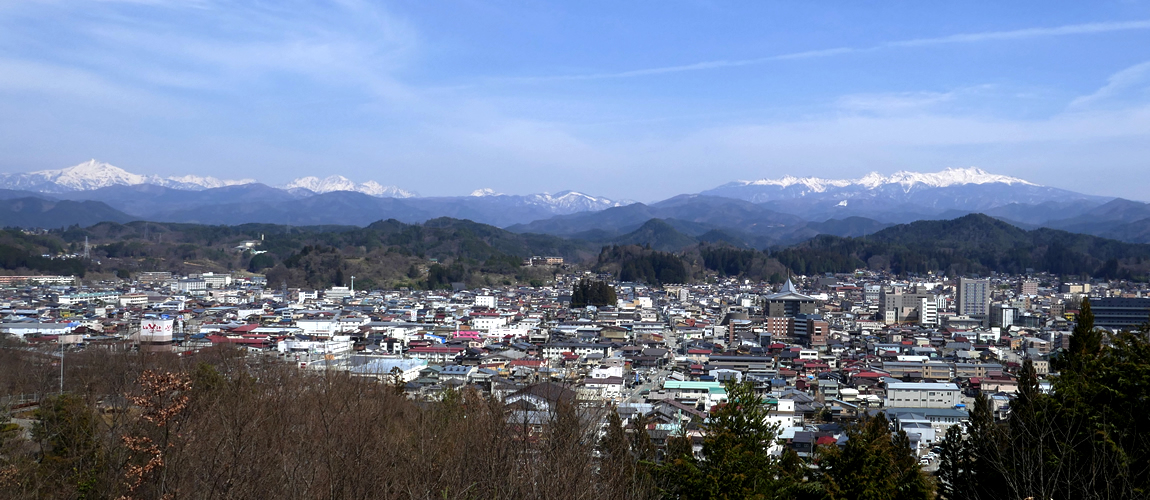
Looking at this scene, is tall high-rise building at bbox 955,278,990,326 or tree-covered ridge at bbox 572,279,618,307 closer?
tall high-rise building at bbox 955,278,990,326

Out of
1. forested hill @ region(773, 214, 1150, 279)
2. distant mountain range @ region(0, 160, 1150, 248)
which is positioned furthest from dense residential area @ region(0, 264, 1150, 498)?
distant mountain range @ region(0, 160, 1150, 248)

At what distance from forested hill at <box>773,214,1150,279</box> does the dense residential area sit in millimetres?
6678

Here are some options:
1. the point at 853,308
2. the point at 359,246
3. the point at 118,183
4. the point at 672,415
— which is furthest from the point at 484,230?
the point at 118,183

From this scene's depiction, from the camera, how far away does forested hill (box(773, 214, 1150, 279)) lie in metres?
40.1

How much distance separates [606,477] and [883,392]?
391 inches

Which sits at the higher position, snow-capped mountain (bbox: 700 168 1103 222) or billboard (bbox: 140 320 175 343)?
snow-capped mountain (bbox: 700 168 1103 222)

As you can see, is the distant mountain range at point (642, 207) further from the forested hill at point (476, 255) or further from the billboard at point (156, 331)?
the billboard at point (156, 331)

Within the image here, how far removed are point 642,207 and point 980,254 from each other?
67239 millimetres

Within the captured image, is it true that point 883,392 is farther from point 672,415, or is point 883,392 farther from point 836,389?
point 672,415

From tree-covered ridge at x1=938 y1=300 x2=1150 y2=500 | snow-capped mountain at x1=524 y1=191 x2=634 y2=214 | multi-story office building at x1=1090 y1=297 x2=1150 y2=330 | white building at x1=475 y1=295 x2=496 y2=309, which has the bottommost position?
white building at x1=475 y1=295 x2=496 y2=309

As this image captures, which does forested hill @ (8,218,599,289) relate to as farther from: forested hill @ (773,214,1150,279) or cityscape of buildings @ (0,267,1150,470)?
forested hill @ (773,214,1150,279)

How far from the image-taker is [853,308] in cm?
2770

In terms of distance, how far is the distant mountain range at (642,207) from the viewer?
84.2m

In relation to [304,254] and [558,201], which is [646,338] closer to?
[304,254]
